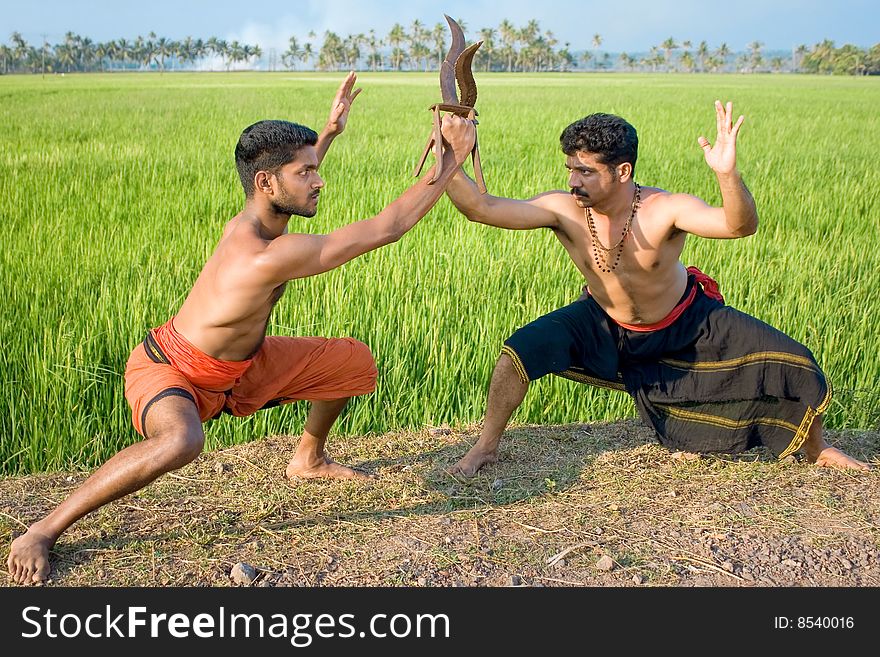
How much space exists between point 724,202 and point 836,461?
46.1 inches

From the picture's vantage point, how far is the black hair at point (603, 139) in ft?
10.5

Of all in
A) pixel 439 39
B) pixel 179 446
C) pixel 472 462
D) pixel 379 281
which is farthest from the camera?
pixel 439 39

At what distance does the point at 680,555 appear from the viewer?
2811mm

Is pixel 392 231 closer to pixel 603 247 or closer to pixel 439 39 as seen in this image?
pixel 603 247

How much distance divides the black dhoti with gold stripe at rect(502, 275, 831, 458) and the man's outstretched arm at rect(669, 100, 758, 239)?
41 cm

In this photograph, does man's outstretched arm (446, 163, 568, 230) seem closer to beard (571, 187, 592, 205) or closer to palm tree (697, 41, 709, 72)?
beard (571, 187, 592, 205)

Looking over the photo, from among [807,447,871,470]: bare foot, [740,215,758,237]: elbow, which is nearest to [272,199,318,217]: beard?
[740,215,758,237]: elbow

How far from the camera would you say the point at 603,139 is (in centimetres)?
319

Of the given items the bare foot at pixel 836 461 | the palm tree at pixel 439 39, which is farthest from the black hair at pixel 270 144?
the palm tree at pixel 439 39

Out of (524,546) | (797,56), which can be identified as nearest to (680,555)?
(524,546)

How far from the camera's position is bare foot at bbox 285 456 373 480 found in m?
3.33

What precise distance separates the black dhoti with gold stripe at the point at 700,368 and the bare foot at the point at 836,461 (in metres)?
0.16

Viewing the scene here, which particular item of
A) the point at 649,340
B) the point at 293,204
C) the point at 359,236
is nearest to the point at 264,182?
the point at 293,204

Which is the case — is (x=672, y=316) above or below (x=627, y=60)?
below
